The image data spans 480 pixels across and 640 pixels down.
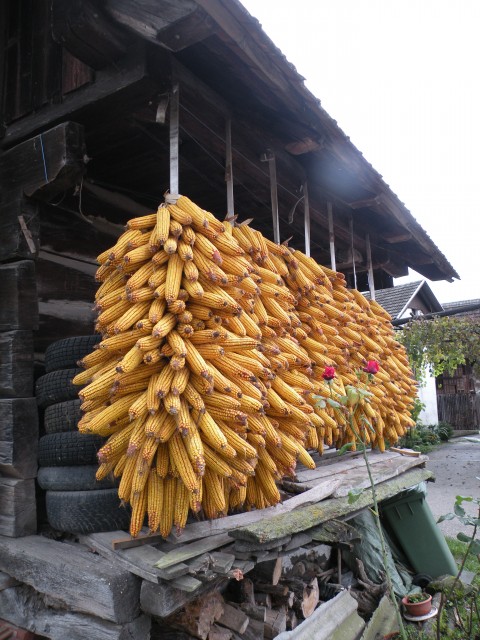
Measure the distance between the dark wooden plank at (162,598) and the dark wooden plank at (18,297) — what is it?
1.81 meters

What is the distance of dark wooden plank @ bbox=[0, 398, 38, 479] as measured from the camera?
309cm

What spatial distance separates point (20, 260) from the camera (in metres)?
3.35

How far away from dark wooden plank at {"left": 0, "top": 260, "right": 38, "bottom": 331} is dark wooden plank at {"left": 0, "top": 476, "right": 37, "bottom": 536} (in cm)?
100

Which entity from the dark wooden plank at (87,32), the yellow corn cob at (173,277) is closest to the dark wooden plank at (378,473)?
the yellow corn cob at (173,277)

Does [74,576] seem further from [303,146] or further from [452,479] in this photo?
[452,479]

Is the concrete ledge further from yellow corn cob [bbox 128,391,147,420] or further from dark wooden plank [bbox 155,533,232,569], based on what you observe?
yellow corn cob [bbox 128,391,147,420]

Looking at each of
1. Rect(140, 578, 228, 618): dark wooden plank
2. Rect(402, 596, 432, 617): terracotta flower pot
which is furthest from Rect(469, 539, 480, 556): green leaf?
Rect(402, 596, 432, 617): terracotta flower pot

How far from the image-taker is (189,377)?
2439 millimetres

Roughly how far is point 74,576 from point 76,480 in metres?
0.52

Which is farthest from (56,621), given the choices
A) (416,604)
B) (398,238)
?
(398,238)

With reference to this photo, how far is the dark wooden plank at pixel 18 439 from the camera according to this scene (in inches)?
122

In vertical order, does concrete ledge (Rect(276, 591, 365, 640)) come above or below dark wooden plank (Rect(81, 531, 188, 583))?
below

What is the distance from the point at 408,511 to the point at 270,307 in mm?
Answer: 3682

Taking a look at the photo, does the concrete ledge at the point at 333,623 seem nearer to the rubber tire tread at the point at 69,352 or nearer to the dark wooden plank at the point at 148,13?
the rubber tire tread at the point at 69,352
